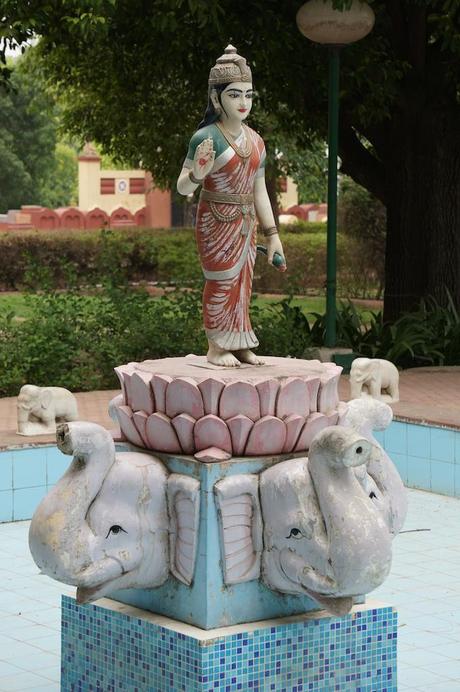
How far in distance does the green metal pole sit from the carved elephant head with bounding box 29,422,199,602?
6990mm

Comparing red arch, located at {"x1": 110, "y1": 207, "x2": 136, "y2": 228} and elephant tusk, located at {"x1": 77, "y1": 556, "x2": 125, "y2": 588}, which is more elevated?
red arch, located at {"x1": 110, "y1": 207, "x2": 136, "y2": 228}

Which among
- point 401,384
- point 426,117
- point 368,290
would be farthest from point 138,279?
point 401,384

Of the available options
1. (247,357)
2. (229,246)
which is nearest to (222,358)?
(247,357)

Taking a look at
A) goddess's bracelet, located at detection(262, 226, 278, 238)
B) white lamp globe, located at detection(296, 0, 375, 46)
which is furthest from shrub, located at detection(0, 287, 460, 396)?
goddess's bracelet, located at detection(262, 226, 278, 238)

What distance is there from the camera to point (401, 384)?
1184cm

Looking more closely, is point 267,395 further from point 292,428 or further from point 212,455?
point 212,455

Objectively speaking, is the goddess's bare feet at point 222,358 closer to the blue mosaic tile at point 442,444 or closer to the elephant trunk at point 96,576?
the elephant trunk at point 96,576

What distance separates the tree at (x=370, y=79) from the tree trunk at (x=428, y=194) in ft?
0.03

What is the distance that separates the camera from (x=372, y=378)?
10.2 metres

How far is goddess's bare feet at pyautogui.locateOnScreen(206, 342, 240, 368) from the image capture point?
5.64 meters

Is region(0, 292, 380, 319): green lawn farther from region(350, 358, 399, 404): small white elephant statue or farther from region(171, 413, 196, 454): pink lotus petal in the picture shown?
region(171, 413, 196, 454): pink lotus petal

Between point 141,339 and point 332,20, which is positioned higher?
point 332,20

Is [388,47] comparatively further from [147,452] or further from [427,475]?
[147,452]

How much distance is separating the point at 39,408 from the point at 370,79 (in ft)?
17.9
